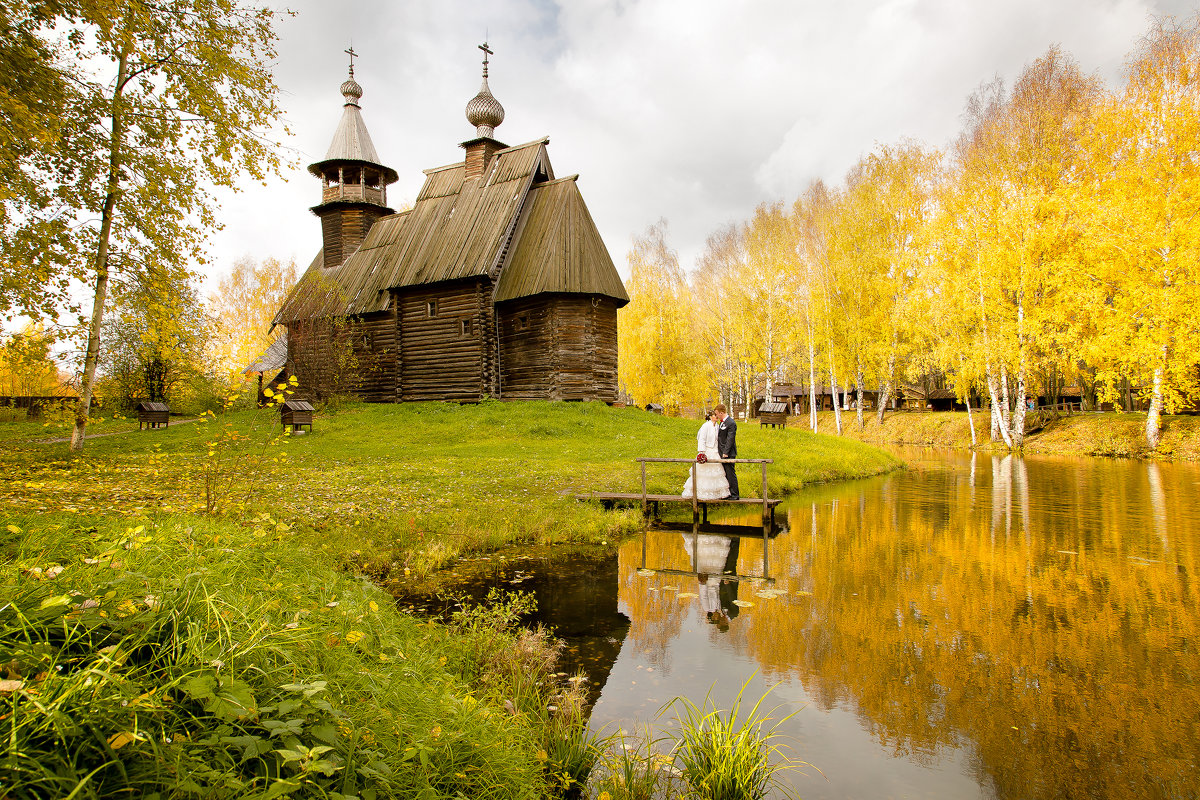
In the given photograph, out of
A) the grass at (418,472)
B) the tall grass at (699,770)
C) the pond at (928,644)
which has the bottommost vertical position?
the pond at (928,644)

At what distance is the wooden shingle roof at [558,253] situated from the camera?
24.4 m

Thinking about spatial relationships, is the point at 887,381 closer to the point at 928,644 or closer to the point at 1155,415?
the point at 1155,415

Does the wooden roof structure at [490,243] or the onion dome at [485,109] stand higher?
the onion dome at [485,109]

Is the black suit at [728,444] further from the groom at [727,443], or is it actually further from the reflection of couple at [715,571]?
the reflection of couple at [715,571]

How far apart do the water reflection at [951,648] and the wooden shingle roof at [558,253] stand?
15352 mm

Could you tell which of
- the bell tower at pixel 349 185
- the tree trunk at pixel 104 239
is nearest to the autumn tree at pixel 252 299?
the bell tower at pixel 349 185

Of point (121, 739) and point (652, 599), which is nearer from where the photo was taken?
point (121, 739)

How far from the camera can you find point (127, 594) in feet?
9.27

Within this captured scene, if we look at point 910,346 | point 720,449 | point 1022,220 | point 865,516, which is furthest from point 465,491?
point 910,346

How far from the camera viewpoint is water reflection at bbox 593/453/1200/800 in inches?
163

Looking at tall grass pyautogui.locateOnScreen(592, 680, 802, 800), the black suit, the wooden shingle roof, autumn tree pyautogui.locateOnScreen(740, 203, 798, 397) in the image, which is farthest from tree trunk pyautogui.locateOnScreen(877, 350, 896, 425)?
tall grass pyautogui.locateOnScreen(592, 680, 802, 800)

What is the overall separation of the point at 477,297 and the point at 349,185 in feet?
42.8

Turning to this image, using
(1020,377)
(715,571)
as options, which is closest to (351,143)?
(715,571)

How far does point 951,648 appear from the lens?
5867 mm
